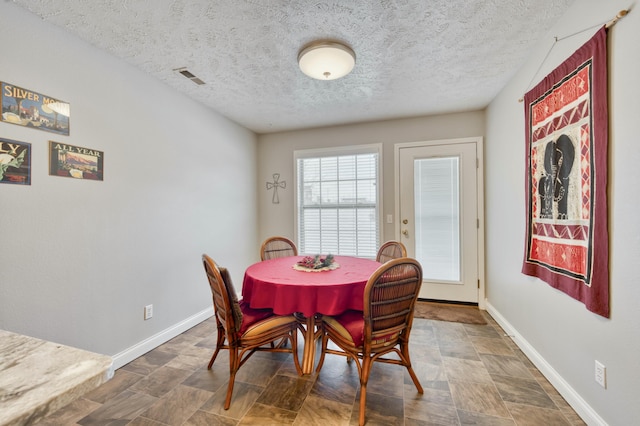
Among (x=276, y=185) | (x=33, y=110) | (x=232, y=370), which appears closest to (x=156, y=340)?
(x=232, y=370)

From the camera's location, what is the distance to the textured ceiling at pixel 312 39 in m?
1.66

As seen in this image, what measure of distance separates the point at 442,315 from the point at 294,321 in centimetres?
205

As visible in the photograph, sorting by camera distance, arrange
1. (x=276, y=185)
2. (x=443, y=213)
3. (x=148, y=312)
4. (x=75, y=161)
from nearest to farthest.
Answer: (x=75, y=161) < (x=148, y=312) < (x=443, y=213) < (x=276, y=185)

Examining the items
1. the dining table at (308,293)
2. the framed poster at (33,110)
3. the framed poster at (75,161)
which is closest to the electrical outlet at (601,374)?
the dining table at (308,293)

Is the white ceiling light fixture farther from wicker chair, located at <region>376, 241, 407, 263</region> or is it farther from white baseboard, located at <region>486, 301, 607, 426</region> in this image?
white baseboard, located at <region>486, 301, 607, 426</region>

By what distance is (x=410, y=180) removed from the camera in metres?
3.62

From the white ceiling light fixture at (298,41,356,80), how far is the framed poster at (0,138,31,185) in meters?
1.87

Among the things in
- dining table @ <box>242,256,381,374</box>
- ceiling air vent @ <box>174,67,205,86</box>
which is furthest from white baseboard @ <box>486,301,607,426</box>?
ceiling air vent @ <box>174,67,205,86</box>

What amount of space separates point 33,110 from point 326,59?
6.32ft

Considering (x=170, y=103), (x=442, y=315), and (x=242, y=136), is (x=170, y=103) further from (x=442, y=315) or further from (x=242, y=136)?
(x=442, y=315)

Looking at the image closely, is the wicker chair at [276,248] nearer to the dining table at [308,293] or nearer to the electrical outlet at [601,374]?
the dining table at [308,293]

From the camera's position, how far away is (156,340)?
2486mm

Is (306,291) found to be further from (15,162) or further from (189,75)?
(189,75)

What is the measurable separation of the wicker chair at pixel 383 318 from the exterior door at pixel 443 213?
6.57ft
